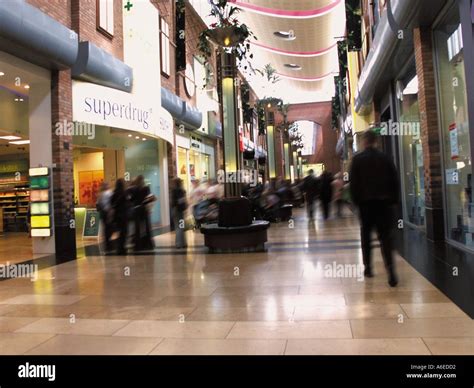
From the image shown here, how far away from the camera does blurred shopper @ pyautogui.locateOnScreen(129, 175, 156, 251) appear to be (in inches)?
364

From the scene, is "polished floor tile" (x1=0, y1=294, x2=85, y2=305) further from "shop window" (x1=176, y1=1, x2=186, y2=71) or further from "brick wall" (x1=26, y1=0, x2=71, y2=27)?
"shop window" (x1=176, y1=1, x2=186, y2=71)

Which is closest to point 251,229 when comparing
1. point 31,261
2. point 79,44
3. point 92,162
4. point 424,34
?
point 31,261

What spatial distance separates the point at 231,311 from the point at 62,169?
641 cm

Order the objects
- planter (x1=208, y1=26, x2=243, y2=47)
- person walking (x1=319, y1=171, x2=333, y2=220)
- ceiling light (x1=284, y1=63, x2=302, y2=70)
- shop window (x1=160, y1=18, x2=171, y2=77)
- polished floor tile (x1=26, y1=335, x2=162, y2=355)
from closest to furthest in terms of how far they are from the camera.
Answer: polished floor tile (x1=26, y1=335, x2=162, y2=355)
planter (x1=208, y1=26, x2=243, y2=47)
person walking (x1=319, y1=171, x2=333, y2=220)
shop window (x1=160, y1=18, x2=171, y2=77)
ceiling light (x1=284, y1=63, x2=302, y2=70)

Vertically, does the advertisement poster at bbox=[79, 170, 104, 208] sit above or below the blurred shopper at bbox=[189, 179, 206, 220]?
above

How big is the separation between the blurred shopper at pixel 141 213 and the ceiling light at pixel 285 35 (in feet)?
63.5

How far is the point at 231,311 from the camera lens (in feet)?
14.7

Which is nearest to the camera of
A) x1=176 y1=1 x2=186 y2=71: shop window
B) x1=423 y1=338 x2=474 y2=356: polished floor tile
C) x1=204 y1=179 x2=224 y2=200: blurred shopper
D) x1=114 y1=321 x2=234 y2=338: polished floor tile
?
x1=423 y1=338 x2=474 y2=356: polished floor tile

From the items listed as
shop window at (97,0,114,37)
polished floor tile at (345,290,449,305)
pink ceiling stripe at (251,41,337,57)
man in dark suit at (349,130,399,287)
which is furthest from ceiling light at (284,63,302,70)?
polished floor tile at (345,290,449,305)

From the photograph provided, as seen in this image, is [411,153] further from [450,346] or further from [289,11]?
[289,11]

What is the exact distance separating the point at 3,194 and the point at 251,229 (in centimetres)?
1278

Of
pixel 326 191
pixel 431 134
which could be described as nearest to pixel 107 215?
pixel 431 134
